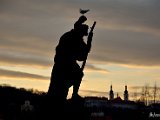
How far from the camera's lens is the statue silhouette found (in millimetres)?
13625

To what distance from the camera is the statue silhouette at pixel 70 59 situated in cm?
1362

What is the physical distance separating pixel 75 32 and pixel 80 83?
1.09 metres

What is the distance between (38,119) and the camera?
13.3m

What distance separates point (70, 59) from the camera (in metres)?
13.7

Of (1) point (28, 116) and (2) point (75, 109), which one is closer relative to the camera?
(2) point (75, 109)

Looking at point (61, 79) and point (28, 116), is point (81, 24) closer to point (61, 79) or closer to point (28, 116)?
point (61, 79)

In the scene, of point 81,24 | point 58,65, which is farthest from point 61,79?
point 81,24

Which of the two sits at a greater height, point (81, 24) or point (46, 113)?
point (81, 24)

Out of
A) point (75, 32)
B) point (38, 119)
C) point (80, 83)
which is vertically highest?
point (75, 32)

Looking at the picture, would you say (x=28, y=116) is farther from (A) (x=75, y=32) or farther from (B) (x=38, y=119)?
(A) (x=75, y=32)

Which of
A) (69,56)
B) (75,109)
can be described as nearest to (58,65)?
(69,56)

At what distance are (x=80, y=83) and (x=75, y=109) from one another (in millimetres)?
815

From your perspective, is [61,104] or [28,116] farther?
[28,116]

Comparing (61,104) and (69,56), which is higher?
(69,56)
